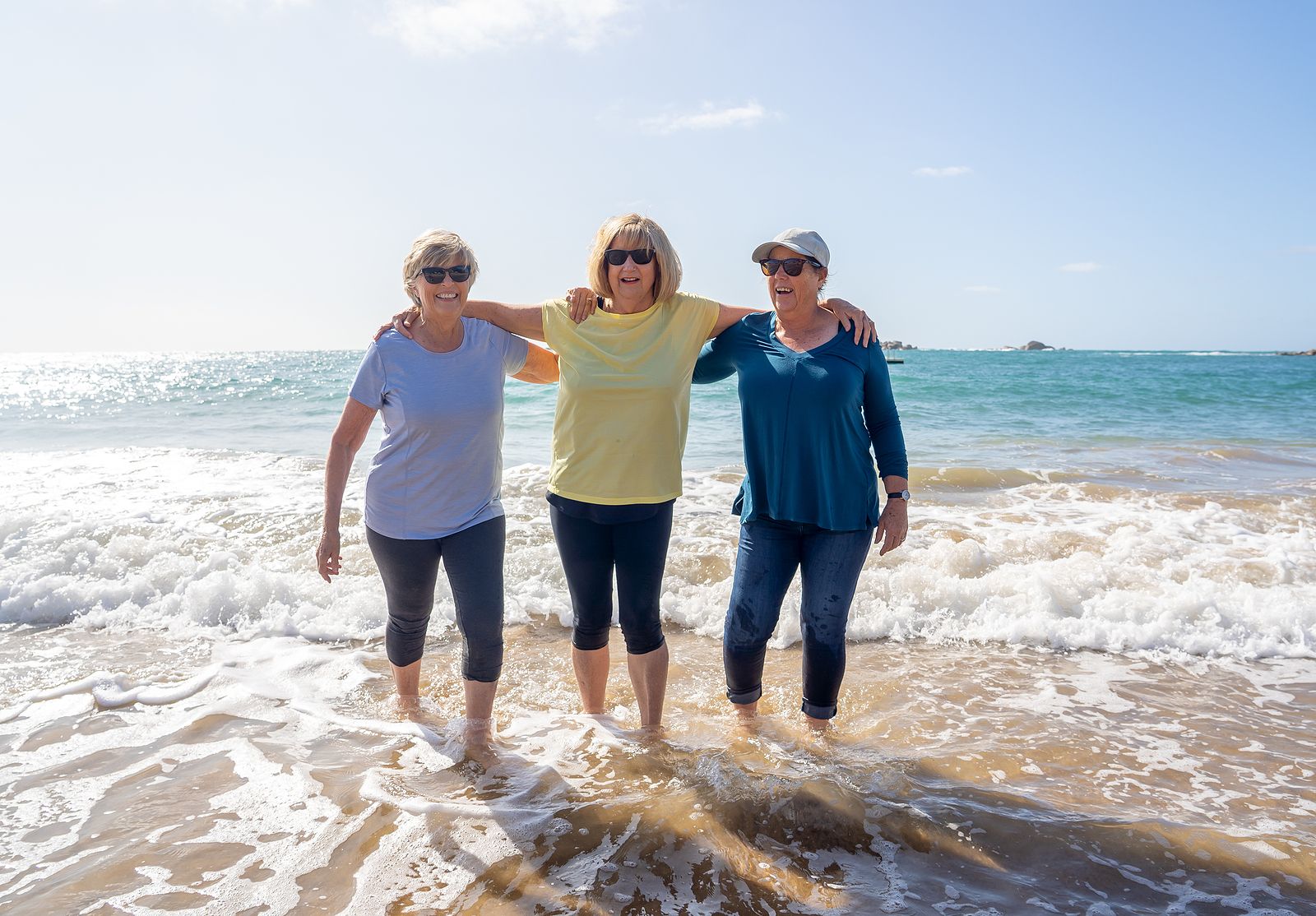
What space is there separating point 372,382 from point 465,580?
0.93m

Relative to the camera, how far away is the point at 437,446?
3.39 meters

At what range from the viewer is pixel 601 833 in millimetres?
3070

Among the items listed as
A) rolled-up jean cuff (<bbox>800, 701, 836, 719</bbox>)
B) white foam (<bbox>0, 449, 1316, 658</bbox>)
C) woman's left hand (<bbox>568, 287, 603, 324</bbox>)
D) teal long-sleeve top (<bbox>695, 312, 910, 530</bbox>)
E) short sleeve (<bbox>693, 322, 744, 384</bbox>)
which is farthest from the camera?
white foam (<bbox>0, 449, 1316, 658</bbox>)

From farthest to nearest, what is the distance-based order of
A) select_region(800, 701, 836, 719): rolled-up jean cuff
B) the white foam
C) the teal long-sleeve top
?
the white foam
select_region(800, 701, 836, 719): rolled-up jean cuff
the teal long-sleeve top

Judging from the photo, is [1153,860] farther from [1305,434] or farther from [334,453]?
[1305,434]

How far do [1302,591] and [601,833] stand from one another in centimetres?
588

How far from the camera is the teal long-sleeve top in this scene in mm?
3289

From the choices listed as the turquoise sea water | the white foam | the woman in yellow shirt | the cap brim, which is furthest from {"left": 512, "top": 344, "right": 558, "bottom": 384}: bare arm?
the turquoise sea water

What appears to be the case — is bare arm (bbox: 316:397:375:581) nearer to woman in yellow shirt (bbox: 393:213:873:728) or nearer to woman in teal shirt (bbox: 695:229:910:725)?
woman in yellow shirt (bbox: 393:213:873:728)

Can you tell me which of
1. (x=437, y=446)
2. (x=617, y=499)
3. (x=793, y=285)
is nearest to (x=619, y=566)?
(x=617, y=499)

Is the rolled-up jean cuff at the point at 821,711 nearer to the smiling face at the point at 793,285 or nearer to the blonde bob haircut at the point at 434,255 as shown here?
the smiling face at the point at 793,285

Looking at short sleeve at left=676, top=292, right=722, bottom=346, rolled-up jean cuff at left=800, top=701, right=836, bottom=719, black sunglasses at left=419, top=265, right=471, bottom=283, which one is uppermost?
black sunglasses at left=419, top=265, right=471, bottom=283

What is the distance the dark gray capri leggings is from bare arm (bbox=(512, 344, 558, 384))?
69 cm

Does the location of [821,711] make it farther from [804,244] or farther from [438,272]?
[438,272]
